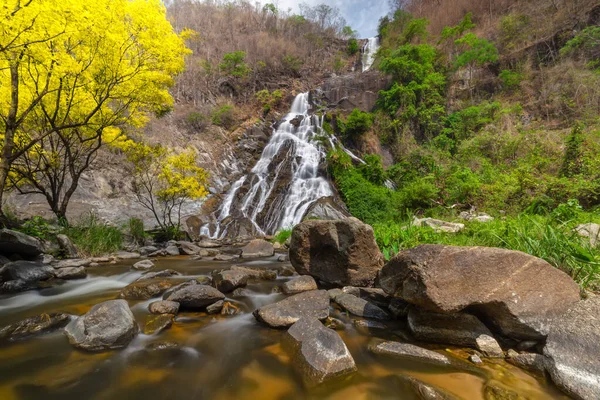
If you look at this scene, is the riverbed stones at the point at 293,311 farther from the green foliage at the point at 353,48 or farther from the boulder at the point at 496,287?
the green foliage at the point at 353,48

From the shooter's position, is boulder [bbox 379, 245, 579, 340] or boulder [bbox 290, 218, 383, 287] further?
boulder [bbox 290, 218, 383, 287]

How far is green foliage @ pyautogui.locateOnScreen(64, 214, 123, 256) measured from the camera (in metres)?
7.22

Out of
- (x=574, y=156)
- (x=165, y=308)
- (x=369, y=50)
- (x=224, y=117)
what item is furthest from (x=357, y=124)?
(x=369, y=50)

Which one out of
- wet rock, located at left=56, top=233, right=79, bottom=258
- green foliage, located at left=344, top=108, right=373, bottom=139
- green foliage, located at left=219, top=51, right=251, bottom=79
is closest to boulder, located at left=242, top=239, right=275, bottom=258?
wet rock, located at left=56, top=233, right=79, bottom=258

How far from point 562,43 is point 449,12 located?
547 inches

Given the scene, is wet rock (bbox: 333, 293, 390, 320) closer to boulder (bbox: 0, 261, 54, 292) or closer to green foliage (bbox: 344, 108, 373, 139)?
boulder (bbox: 0, 261, 54, 292)

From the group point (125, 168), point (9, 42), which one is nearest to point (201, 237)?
point (125, 168)

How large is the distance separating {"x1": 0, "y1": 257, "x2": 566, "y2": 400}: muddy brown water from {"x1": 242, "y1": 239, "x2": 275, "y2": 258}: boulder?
179 inches

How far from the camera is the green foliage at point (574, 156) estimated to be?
27.6 ft

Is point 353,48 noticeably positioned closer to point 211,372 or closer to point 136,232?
point 136,232

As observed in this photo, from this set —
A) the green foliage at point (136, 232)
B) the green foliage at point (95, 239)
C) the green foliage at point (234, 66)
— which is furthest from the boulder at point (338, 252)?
the green foliage at point (234, 66)

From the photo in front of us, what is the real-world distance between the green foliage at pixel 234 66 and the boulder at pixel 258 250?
25.1m

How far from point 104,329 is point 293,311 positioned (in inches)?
78.5

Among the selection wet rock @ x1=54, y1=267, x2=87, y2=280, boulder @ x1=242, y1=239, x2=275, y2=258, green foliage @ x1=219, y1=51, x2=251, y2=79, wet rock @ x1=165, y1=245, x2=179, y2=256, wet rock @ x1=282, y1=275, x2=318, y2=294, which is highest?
green foliage @ x1=219, y1=51, x2=251, y2=79
